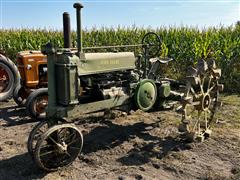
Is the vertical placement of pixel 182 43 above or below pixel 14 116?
above

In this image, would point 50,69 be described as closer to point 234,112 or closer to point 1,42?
point 234,112

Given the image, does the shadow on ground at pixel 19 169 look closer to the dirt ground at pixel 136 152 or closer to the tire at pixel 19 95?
the dirt ground at pixel 136 152

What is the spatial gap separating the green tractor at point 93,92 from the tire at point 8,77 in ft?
9.02

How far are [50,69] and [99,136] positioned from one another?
159 cm

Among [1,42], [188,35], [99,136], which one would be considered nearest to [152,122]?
[99,136]

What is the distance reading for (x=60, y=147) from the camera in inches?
149

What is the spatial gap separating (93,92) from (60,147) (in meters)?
1.00

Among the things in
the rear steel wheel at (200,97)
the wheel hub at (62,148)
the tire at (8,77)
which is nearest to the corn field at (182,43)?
the rear steel wheel at (200,97)

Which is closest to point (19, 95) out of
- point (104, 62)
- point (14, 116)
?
point (14, 116)

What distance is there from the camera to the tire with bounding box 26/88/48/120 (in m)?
5.64

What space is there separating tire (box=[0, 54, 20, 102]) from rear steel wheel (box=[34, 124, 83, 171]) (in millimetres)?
3299

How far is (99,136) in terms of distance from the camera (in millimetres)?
4965

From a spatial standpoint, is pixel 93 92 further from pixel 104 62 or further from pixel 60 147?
pixel 60 147

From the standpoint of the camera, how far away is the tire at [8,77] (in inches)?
272
